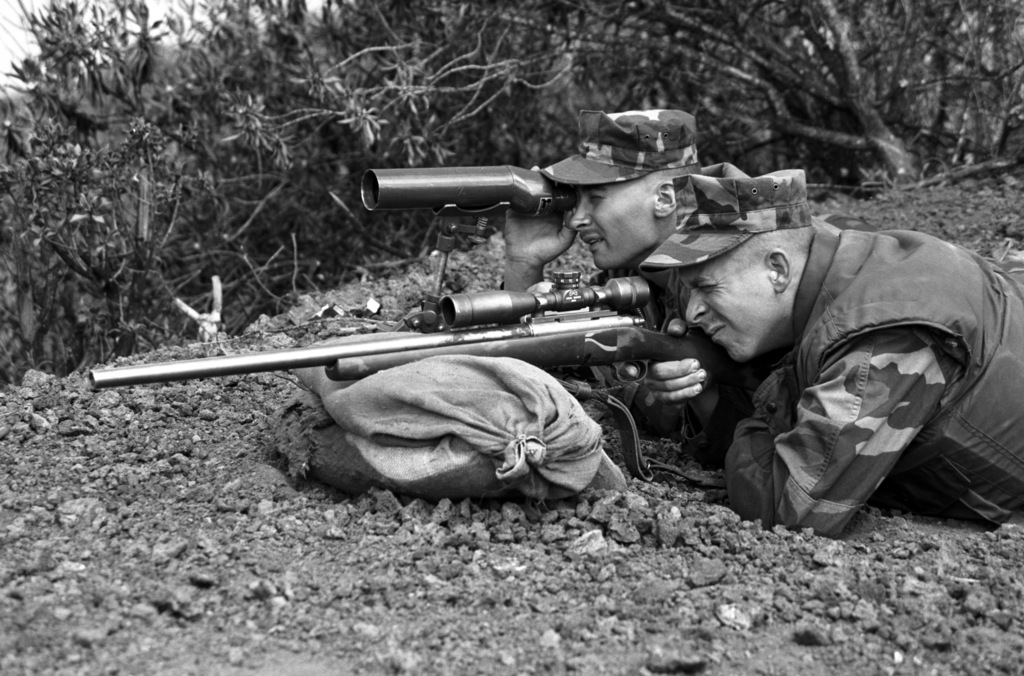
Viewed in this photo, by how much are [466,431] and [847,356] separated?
1.22 meters

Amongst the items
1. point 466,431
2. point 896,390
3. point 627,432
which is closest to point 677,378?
point 627,432

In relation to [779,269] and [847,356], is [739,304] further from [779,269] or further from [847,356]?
[847,356]

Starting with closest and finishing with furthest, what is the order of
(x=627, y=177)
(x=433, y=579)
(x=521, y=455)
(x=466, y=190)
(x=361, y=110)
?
(x=433, y=579), (x=521, y=455), (x=466, y=190), (x=627, y=177), (x=361, y=110)

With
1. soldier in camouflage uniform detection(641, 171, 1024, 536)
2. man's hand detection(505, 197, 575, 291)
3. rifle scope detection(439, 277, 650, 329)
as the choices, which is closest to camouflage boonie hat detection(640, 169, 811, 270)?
soldier in camouflage uniform detection(641, 171, 1024, 536)

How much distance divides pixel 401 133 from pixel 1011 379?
16.3 ft

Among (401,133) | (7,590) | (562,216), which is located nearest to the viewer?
(7,590)

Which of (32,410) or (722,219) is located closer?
(722,219)

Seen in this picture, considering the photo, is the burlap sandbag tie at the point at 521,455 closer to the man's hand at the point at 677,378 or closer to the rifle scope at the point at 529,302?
the rifle scope at the point at 529,302

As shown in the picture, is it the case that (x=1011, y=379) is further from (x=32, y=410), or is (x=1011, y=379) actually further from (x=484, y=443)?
(x=32, y=410)

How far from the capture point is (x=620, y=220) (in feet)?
16.8

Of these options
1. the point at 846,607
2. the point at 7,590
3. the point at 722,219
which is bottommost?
the point at 846,607

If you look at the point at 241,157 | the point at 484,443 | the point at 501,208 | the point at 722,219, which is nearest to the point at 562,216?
the point at 501,208

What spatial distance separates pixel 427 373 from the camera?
12.6 ft

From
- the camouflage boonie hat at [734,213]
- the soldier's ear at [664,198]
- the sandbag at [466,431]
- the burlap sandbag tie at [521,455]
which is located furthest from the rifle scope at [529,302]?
the soldier's ear at [664,198]
